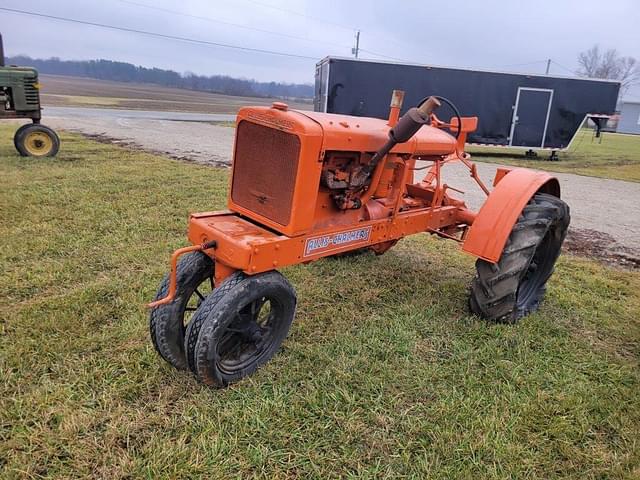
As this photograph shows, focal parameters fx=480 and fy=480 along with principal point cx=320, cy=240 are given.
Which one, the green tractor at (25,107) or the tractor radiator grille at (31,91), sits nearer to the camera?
the green tractor at (25,107)

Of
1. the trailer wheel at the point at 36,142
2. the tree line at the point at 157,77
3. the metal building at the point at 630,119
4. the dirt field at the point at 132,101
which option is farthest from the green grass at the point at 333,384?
the tree line at the point at 157,77

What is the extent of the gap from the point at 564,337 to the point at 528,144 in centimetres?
1181

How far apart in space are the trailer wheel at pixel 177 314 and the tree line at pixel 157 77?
8023cm

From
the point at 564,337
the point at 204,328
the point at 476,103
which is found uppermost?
the point at 476,103

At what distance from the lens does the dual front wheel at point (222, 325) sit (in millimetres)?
2322

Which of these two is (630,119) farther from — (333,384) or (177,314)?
(177,314)

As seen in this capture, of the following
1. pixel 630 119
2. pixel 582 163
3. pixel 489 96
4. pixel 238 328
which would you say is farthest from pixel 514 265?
pixel 630 119

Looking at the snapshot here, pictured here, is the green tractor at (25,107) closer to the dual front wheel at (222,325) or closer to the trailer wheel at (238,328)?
the dual front wheel at (222,325)

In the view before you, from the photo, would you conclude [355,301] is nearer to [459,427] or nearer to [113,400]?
[459,427]

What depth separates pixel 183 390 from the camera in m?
2.48

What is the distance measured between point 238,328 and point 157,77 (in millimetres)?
98305

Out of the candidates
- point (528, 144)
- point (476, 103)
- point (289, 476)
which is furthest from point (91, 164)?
point (528, 144)

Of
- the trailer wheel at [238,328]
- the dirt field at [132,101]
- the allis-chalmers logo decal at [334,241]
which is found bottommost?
the trailer wheel at [238,328]

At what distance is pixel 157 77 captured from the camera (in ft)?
298
